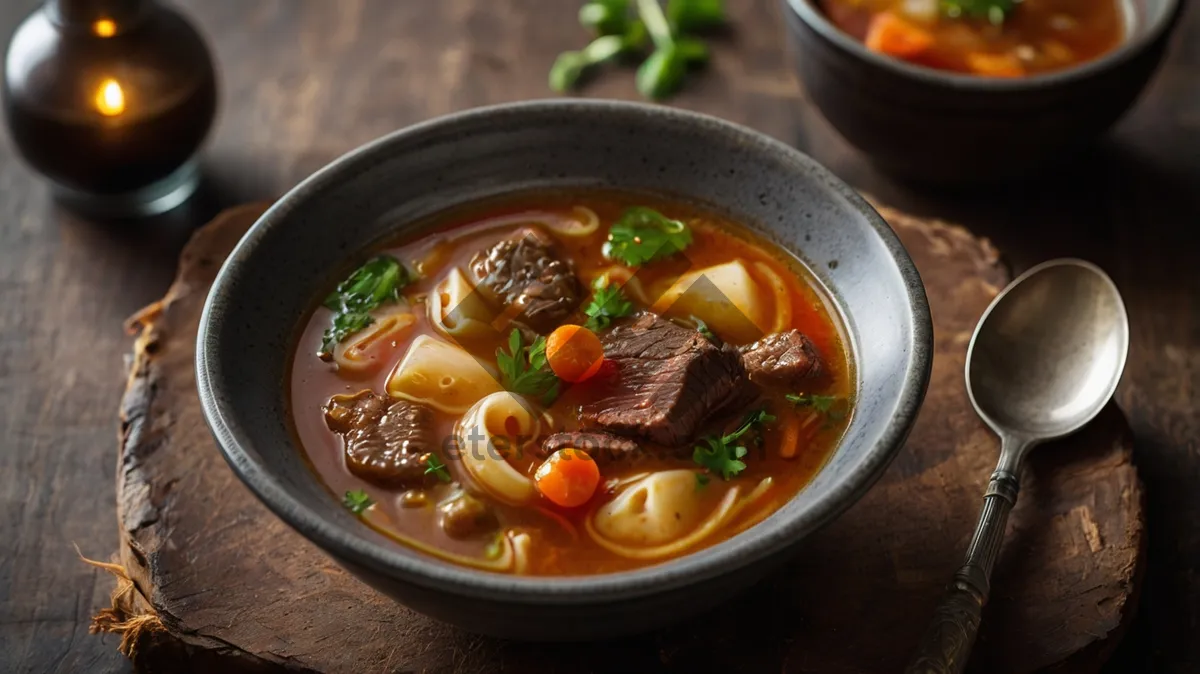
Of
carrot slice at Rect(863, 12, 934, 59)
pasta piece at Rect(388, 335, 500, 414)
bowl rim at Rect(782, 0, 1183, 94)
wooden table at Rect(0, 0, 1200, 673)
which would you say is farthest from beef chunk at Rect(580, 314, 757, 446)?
carrot slice at Rect(863, 12, 934, 59)

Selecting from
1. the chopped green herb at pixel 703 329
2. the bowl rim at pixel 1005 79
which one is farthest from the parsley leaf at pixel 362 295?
the bowl rim at pixel 1005 79

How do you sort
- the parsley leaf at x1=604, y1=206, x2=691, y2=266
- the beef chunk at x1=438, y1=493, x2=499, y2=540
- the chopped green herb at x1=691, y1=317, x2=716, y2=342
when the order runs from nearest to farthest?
the beef chunk at x1=438, y1=493, x2=499, y2=540
the chopped green herb at x1=691, y1=317, x2=716, y2=342
the parsley leaf at x1=604, y1=206, x2=691, y2=266

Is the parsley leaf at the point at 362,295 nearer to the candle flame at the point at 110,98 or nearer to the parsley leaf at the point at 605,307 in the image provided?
the parsley leaf at the point at 605,307

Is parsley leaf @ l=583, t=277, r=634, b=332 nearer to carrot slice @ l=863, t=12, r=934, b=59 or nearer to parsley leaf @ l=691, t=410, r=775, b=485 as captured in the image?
parsley leaf @ l=691, t=410, r=775, b=485

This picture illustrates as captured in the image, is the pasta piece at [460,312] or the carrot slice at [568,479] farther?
the pasta piece at [460,312]

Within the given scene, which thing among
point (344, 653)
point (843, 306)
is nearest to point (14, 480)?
point (344, 653)
